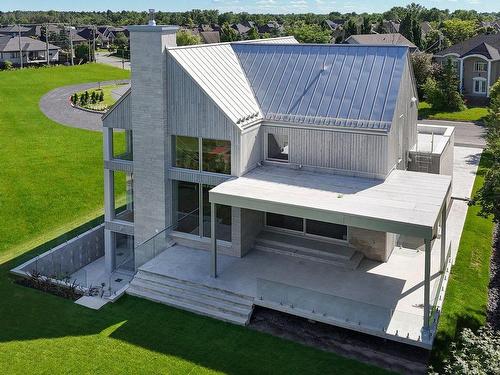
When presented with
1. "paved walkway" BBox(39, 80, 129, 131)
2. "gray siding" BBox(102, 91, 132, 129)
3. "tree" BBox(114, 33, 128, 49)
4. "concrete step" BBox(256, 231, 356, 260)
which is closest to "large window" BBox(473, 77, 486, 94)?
"paved walkway" BBox(39, 80, 129, 131)

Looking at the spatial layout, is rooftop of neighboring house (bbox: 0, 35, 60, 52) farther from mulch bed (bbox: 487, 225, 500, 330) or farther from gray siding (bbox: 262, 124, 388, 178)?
mulch bed (bbox: 487, 225, 500, 330)

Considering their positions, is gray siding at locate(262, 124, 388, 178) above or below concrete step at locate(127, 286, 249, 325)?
above

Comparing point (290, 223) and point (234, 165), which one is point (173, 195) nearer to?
point (234, 165)

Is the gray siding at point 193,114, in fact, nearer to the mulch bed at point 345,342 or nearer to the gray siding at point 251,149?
the gray siding at point 251,149

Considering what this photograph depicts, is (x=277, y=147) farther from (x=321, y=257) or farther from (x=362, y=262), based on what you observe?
(x=362, y=262)

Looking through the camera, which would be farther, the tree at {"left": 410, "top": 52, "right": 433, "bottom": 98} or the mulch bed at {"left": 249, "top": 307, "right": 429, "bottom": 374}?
the tree at {"left": 410, "top": 52, "right": 433, "bottom": 98}

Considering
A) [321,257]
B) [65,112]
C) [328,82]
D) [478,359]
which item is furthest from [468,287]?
[65,112]
